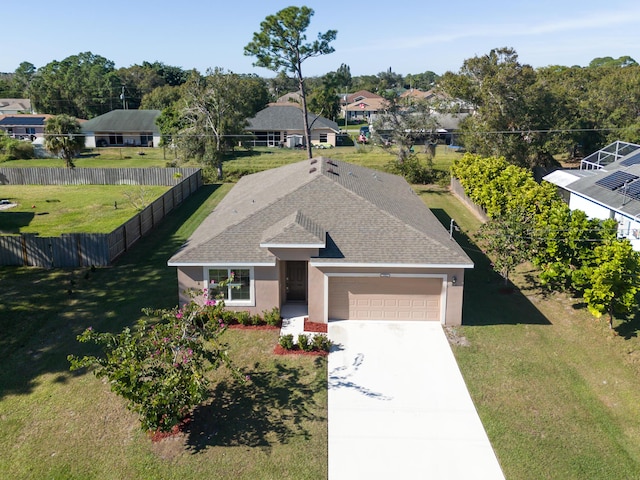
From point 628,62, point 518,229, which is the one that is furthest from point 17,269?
point 628,62

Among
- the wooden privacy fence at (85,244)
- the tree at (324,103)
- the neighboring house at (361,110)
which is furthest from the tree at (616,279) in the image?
the neighboring house at (361,110)

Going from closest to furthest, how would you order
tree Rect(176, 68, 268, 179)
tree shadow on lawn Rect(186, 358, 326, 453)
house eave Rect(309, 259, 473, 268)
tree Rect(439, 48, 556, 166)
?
tree shadow on lawn Rect(186, 358, 326, 453) → house eave Rect(309, 259, 473, 268) → tree Rect(439, 48, 556, 166) → tree Rect(176, 68, 268, 179)

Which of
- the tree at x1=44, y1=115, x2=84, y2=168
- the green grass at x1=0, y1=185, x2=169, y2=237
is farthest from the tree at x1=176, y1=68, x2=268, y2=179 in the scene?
the tree at x1=44, y1=115, x2=84, y2=168

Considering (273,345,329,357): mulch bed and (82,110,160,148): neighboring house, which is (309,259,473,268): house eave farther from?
(82,110,160,148): neighboring house

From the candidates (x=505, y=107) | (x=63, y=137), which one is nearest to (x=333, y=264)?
(x=505, y=107)

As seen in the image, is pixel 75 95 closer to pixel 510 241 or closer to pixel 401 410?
pixel 510 241

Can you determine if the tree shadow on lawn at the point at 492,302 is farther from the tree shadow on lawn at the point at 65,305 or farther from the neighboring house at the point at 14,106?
the neighboring house at the point at 14,106
